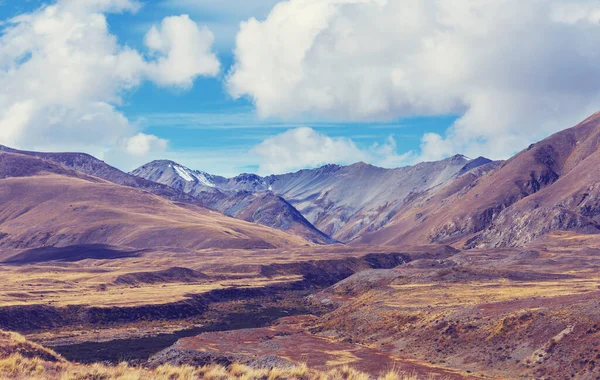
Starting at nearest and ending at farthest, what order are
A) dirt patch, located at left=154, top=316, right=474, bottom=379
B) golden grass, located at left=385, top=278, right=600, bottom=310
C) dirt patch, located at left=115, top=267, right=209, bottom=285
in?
dirt patch, located at left=154, top=316, right=474, bottom=379, golden grass, located at left=385, top=278, right=600, bottom=310, dirt patch, located at left=115, top=267, right=209, bottom=285

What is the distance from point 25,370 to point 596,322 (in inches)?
1904

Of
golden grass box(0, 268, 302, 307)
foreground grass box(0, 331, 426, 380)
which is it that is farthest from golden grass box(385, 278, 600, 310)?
foreground grass box(0, 331, 426, 380)

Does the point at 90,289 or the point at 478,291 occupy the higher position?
the point at 90,289

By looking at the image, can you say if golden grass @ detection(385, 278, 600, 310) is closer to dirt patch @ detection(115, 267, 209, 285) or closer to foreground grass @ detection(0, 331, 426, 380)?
foreground grass @ detection(0, 331, 426, 380)

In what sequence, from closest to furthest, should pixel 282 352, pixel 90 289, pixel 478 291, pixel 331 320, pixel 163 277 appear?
pixel 282 352 → pixel 331 320 → pixel 478 291 → pixel 90 289 → pixel 163 277

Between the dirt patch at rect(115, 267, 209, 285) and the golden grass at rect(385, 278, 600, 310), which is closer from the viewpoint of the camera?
the golden grass at rect(385, 278, 600, 310)

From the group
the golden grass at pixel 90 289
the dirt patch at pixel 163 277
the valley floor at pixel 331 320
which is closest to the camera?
the valley floor at pixel 331 320

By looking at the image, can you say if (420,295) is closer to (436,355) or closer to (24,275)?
(436,355)

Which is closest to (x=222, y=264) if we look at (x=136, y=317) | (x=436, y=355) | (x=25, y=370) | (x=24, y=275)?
(x=24, y=275)

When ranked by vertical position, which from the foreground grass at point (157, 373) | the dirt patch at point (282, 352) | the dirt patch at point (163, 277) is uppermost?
the foreground grass at point (157, 373)

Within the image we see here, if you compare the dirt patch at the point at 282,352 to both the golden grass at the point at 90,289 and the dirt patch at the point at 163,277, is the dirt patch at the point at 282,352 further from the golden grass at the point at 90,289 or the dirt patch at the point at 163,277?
the dirt patch at the point at 163,277

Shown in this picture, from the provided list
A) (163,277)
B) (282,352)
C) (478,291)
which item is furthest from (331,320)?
(163,277)

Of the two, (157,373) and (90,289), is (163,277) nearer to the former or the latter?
(90,289)

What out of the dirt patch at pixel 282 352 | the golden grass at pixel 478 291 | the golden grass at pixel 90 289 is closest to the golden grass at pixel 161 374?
the dirt patch at pixel 282 352
